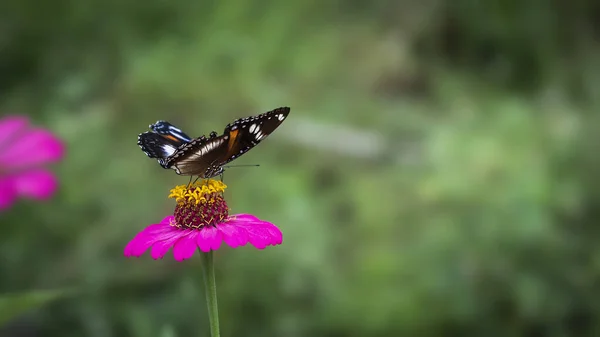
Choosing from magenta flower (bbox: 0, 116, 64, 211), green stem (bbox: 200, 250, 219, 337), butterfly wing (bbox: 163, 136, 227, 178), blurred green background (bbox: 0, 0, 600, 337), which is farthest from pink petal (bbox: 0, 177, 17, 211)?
green stem (bbox: 200, 250, 219, 337)

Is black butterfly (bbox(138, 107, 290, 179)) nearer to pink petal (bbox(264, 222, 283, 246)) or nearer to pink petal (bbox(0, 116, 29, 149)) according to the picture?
pink petal (bbox(264, 222, 283, 246))

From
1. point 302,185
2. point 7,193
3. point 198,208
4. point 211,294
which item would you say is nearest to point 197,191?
point 198,208

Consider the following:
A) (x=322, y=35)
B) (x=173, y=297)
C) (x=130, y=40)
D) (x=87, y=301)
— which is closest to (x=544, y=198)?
(x=173, y=297)

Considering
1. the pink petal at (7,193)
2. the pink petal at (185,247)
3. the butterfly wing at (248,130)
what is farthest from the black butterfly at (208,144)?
the pink petal at (7,193)

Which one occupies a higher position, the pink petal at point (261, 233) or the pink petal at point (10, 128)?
the pink petal at point (10, 128)

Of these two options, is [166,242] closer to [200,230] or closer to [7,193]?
[200,230]

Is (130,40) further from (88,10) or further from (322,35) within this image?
(322,35)

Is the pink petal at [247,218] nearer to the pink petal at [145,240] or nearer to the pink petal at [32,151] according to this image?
the pink petal at [145,240]
